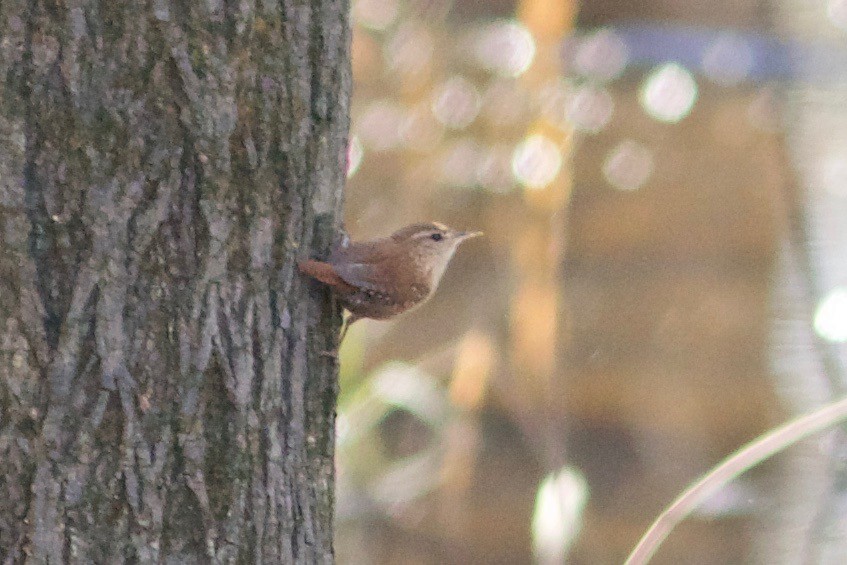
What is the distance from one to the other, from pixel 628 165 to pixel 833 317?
6.30 ft

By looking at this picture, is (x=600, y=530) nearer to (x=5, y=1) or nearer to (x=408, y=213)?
(x=408, y=213)

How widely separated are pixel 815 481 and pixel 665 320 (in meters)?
1.72

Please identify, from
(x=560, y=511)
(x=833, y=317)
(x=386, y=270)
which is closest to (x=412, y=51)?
(x=560, y=511)

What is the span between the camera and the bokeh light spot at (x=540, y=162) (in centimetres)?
438

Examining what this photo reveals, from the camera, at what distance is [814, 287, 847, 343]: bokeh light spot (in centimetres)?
287

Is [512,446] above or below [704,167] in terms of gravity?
below

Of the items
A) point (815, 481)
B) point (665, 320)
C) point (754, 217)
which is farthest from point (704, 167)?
point (815, 481)

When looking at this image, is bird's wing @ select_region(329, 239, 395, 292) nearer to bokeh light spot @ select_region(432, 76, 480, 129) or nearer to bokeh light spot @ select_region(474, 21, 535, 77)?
bokeh light spot @ select_region(474, 21, 535, 77)

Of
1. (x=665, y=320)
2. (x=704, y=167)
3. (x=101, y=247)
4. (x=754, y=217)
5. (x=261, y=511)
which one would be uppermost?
(x=704, y=167)

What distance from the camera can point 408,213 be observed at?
5.02 meters

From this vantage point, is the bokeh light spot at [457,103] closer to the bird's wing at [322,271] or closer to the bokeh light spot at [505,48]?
the bokeh light spot at [505,48]

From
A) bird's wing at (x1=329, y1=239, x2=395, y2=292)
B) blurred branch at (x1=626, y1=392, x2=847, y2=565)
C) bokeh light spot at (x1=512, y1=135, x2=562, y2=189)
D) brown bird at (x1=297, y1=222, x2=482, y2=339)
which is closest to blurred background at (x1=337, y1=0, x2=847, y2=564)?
bokeh light spot at (x1=512, y1=135, x2=562, y2=189)

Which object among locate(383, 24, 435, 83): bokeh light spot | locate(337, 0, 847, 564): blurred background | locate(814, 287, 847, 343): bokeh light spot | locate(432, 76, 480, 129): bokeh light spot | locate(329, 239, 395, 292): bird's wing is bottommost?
locate(329, 239, 395, 292): bird's wing

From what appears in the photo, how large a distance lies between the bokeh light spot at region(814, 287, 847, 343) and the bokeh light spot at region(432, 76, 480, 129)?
2310 millimetres
